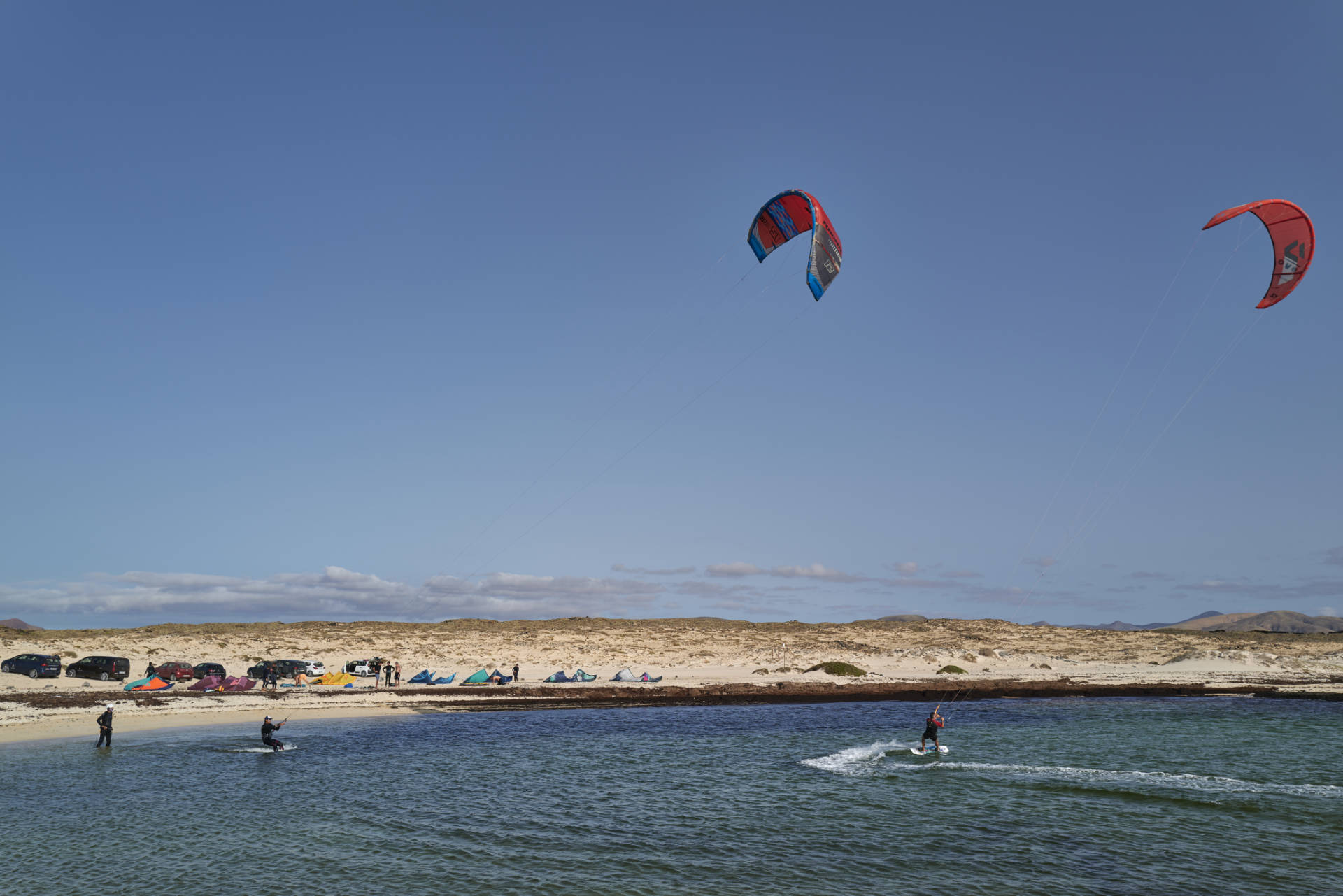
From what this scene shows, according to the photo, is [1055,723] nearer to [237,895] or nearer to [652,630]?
[237,895]

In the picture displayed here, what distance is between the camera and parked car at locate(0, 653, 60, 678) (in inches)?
1759

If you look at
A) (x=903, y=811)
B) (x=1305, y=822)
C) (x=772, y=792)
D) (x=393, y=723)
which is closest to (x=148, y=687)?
(x=393, y=723)

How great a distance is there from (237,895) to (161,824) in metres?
6.38

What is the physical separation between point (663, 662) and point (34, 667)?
40.8 metres

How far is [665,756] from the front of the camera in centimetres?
2884

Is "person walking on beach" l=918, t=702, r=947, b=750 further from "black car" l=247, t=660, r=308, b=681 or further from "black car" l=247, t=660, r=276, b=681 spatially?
"black car" l=247, t=660, r=276, b=681

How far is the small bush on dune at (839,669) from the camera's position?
2357 inches

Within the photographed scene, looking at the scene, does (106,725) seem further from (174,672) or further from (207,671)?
(174,672)

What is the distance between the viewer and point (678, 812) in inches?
810

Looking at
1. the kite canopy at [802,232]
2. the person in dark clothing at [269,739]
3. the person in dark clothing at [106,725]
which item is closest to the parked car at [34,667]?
the person in dark clothing at [106,725]

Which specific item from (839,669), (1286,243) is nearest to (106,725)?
(1286,243)

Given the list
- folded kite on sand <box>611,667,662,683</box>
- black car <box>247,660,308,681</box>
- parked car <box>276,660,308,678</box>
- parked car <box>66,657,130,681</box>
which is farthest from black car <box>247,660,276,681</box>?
folded kite on sand <box>611,667,662,683</box>

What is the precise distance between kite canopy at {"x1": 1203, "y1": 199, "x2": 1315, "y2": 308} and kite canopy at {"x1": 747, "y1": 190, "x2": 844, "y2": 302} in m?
11.5

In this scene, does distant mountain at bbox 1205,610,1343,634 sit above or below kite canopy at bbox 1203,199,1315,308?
below
